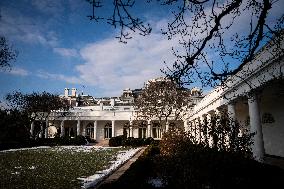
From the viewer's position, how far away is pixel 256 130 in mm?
14305

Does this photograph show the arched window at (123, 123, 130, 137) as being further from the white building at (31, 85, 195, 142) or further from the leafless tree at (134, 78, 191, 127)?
the leafless tree at (134, 78, 191, 127)

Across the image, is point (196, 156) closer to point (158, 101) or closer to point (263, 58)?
point (263, 58)

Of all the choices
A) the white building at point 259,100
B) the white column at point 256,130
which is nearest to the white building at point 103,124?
the white building at point 259,100

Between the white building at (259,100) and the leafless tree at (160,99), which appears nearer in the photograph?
the white building at (259,100)

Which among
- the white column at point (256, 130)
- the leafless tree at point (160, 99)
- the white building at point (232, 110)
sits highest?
the leafless tree at point (160, 99)

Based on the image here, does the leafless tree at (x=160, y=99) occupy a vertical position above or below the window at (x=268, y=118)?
above

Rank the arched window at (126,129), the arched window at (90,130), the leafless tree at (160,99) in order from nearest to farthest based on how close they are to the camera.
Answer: the leafless tree at (160,99), the arched window at (126,129), the arched window at (90,130)

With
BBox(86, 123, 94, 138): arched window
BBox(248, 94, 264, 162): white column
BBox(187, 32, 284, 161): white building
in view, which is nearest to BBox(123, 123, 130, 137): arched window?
BBox(86, 123, 94, 138): arched window

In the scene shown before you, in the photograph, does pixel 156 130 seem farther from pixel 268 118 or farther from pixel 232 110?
pixel 232 110

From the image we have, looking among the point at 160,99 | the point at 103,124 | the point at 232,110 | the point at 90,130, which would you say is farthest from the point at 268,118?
the point at 90,130

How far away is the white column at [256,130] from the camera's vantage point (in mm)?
13938

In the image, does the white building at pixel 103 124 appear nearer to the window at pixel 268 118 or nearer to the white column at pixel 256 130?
the window at pixel 268 118

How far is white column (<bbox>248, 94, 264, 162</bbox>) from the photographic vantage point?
13.9m

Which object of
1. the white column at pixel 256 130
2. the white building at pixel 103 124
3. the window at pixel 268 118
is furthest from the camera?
the white building at pixel 103 124
